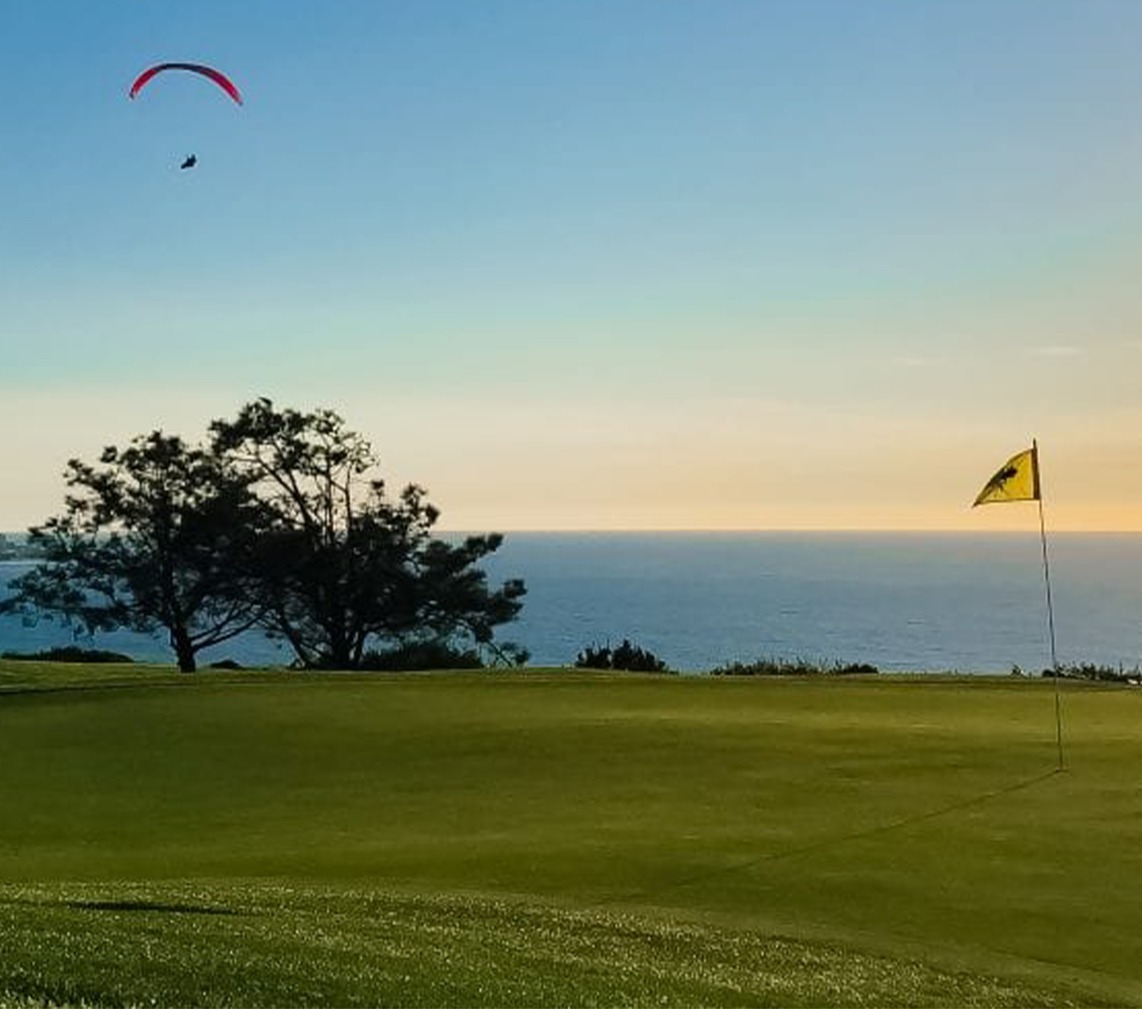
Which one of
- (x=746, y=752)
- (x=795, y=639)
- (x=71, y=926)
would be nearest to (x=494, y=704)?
(x=746, y=752)

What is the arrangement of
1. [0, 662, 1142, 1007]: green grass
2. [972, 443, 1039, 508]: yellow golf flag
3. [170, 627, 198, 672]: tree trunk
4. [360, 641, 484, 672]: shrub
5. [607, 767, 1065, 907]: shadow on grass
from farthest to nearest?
[170, 627, 198, 672]: tree trunk → [360, 641, 484, 672]: shrub → [972, 443, 1039, 508]: yellow golf flag → [607, 767, 1065, 907]: shadow on grass → [0, 662, 1142, 1007]: green grass

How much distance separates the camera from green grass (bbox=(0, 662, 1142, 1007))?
8.19 meters

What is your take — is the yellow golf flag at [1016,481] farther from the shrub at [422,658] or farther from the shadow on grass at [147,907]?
the shrub at [422,658]

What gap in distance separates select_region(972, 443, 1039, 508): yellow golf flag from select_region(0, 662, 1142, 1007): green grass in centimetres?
287

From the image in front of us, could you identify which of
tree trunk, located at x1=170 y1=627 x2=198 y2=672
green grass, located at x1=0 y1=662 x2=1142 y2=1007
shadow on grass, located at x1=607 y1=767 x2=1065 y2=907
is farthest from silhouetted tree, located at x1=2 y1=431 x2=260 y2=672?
shadow on grass, located at x1=607 y1=767 x2=1065 y2=907

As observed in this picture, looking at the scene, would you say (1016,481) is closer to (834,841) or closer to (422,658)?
(834,841)

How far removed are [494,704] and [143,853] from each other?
9.04 m

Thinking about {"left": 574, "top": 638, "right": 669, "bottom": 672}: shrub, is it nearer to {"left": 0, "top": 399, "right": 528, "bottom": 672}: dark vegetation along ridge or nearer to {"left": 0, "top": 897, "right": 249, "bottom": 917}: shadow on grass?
{"left": 0, "top": 399, "right": 528, "bottom": 672}: dark vegetation along ridge

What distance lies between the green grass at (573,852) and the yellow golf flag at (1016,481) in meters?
2.87

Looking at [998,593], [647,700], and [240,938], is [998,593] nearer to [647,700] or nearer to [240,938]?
[647,700]

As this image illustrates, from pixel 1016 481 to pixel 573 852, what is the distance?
898cm

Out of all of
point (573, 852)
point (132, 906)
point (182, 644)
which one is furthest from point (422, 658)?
point (132, 906)

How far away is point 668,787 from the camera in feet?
48.3

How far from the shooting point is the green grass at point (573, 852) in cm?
819
